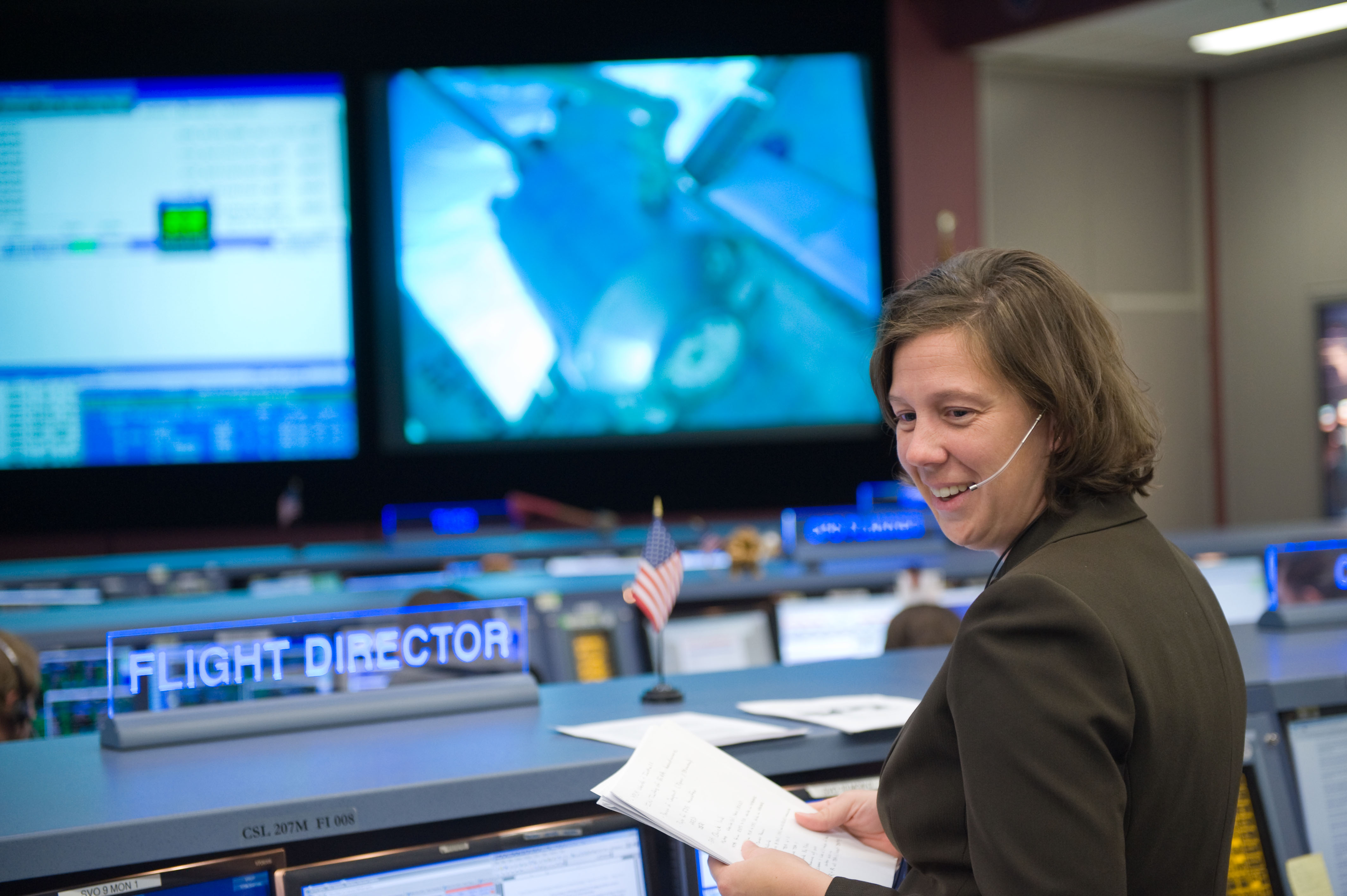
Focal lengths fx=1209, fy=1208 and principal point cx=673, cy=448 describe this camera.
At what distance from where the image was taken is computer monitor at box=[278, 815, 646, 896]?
1.34 metres

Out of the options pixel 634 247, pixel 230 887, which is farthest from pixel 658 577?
pixel 634 247

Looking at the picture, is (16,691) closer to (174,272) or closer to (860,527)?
(860,527)

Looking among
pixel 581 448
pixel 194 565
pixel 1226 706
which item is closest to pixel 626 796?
pixel 1226 706

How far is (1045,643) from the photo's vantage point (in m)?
0.99

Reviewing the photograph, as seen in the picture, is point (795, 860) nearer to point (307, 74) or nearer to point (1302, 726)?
point (1302, 726)

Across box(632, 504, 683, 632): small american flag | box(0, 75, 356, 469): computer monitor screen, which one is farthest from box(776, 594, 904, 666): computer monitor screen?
box(0, 75, 356, 469): computer monitor screen

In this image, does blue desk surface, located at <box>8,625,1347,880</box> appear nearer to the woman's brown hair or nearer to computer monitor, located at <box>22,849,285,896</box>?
computer monitor, located at <box>22,849,285,896</box>

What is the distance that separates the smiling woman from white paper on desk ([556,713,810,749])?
0.32m

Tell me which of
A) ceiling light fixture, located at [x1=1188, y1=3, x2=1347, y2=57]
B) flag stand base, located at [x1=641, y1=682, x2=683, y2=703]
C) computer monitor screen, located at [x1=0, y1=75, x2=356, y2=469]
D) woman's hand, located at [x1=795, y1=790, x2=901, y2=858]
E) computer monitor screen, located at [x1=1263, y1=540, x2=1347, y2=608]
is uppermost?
ceiling light fixture, located at [x1=1188, y1=3, x2=1347, y2=57]

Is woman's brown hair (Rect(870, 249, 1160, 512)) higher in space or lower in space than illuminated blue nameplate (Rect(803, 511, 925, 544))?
higher

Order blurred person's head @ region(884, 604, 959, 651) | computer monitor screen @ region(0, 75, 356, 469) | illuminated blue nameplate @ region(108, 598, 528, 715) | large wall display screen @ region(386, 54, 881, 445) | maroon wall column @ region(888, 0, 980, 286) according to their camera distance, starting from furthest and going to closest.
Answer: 1. maroon wall column @ region(888, 0, 980, 286)
2. large wall display screen @ region(386, 54, 881, 445)
3. computer monitor screen @ region(0, 75, 356, 469)
4. blurred person's head @ region(884, 604, 959, 651)
5. illuminated blue nameplate @ region(108, 598, 528, 715)

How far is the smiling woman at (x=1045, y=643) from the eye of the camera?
0.96m

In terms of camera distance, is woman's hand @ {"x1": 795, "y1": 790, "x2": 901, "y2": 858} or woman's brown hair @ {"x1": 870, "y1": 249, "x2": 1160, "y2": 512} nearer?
woman's brown hair @ {"x1": 870, "y1": 249, "x2": 1160, "y2": 512}

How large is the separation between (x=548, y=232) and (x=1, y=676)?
5803mm
